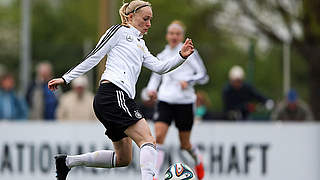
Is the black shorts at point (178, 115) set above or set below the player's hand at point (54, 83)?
below

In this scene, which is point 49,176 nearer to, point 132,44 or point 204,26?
point 132,44

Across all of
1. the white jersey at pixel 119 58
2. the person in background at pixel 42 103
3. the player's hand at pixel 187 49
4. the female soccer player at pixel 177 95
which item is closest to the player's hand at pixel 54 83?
the white jersey at pixel 119 58

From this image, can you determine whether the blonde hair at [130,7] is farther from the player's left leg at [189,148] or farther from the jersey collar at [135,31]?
the player's left leg at [189,148]

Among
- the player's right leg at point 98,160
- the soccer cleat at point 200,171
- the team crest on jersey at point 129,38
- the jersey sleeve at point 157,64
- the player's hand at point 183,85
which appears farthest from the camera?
the soccer cleat at point 200,171

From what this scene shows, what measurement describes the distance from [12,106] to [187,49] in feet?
26.0

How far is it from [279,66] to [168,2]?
1913cm

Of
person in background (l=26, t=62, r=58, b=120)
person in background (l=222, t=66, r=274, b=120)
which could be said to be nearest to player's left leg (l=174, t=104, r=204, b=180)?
person in background (l=222, t=66, r=274, b=120)

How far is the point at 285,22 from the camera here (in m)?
24.2

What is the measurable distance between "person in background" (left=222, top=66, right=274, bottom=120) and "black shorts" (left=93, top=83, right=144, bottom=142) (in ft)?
23.7

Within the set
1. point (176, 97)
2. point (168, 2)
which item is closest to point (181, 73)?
point (176, 97)

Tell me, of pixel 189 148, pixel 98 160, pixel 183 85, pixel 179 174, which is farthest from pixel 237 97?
pixel 98 160

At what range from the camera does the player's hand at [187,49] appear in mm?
9758

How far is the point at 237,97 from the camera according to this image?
17.0 metres

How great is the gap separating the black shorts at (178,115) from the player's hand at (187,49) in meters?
3.22
